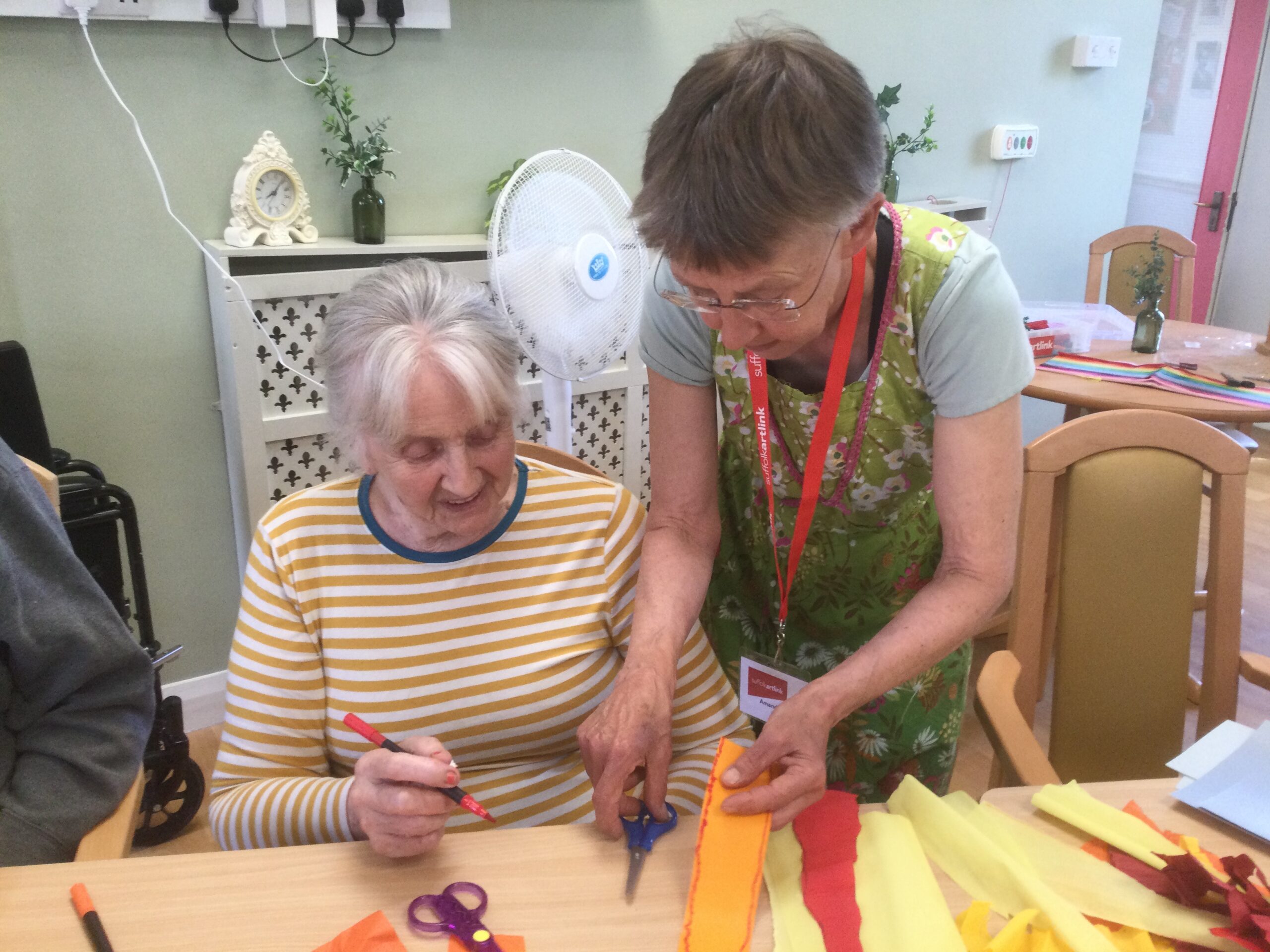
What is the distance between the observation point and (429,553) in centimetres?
127

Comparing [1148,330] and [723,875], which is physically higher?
[1148,330]

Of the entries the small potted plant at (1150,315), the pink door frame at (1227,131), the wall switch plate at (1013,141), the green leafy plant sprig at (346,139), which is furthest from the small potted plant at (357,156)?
the pink door frame at (1227,131)

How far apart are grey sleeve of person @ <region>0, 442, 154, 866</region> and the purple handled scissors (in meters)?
0.53

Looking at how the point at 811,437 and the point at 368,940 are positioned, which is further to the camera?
the point at 811,437

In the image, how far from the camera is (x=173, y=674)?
2.64 metres

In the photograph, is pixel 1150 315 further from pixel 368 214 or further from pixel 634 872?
pixel 634 872

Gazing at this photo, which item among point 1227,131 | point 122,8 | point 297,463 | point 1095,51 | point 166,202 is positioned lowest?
point 297,463

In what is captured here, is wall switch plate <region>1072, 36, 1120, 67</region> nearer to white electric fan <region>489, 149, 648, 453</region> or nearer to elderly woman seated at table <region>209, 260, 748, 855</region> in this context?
white electric fan <region>489, 149, 648, 453</region>

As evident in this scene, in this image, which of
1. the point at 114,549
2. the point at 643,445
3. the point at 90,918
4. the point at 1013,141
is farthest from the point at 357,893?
the point at 1013,141

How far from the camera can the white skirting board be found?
8.66 feet

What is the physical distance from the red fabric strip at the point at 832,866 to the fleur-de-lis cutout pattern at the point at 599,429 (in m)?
1.81

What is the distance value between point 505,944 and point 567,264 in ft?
4.13

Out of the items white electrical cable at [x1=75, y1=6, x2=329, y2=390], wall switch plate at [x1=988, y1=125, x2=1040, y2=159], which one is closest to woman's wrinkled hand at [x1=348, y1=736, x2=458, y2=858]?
white electrical cable at [x1=75, y1=6, x2=329, y2=390]

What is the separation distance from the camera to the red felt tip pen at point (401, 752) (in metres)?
0.97
